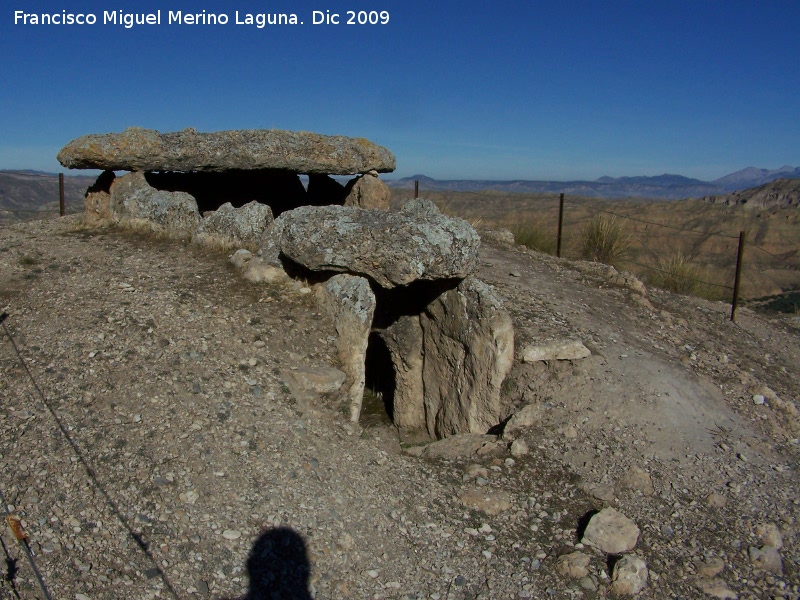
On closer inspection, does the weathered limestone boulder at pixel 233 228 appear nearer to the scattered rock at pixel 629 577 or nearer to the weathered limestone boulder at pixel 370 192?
the weathered limestone boulder at pixel 370 192

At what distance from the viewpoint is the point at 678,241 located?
25.9 m

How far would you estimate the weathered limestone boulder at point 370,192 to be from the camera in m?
9.46

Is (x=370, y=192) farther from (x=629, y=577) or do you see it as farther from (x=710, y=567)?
(x=710, y=567)

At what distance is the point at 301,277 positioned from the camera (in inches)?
281

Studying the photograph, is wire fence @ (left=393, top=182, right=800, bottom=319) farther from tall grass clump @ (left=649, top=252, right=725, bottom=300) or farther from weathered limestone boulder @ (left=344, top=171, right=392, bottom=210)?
weathered limestone boulder @ (left=344, top=171, right=392, bottom=210)

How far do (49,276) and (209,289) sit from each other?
1.78 m

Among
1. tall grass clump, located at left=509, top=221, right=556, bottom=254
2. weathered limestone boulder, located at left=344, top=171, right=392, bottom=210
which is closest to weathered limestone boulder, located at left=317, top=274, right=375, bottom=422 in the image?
weathered limestone boulder, located at left=344, top=171, right=392, bottom=210

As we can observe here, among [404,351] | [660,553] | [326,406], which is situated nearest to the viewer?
[660,553]

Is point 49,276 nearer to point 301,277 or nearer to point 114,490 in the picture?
point 301,277

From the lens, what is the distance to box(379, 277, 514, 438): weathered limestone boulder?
7000mm

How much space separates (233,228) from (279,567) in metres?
4.92


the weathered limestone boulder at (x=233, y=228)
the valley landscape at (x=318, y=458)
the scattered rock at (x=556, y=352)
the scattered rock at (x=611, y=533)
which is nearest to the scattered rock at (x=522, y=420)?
the valley landscape at (x=318, y=458)

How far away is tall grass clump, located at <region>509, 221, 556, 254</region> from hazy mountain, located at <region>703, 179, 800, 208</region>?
109 ft

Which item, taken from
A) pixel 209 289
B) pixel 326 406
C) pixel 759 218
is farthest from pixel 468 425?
pixel 759 218
